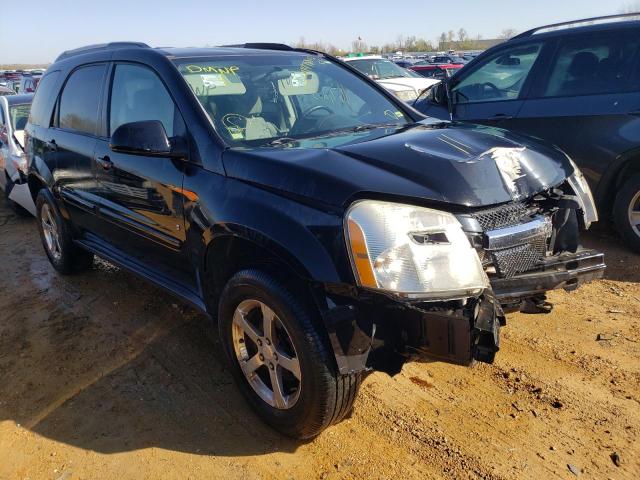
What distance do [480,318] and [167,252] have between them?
1921mm

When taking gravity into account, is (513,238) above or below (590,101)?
below

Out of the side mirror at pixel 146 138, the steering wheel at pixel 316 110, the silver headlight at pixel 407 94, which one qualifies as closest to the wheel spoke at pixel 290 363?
the side mirror at pixel 146 138

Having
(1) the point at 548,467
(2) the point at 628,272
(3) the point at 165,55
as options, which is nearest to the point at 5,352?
(3) the point at 165,55

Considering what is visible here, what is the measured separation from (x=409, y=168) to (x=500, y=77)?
145 inches

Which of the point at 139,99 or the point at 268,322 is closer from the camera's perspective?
the point at 268,322

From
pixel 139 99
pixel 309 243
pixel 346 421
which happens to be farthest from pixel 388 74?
pixel 309 243

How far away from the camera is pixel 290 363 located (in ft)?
8.16

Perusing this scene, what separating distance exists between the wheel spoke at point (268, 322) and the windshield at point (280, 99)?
0.88 m

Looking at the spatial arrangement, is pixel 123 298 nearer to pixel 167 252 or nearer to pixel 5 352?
pixel 5 352

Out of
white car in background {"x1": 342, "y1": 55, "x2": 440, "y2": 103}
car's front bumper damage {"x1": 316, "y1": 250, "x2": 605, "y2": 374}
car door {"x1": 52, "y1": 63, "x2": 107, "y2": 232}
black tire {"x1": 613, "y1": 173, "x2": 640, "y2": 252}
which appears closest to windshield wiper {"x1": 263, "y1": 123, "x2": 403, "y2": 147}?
car's front bumper damage {"x1": 316, "y1": 250, "x2": 605, "y2": 374}

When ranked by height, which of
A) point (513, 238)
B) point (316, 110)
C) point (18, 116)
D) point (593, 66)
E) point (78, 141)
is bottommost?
point (18, 116)

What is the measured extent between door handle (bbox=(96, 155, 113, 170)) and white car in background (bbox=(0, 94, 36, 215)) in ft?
10.2

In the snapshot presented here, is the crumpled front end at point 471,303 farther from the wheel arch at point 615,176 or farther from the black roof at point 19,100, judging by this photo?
the black roof at point 19,100

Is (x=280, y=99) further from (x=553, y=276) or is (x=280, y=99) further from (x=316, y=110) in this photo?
(x=553, y=276)
